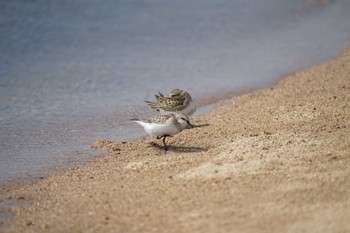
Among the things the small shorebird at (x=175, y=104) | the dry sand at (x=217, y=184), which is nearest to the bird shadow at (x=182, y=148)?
the dry sand at (x=217, y=184)

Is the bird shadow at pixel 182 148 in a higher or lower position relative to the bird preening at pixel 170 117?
lower

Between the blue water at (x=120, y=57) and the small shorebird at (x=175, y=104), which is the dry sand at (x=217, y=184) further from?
the blue water at (x=120, y=57)

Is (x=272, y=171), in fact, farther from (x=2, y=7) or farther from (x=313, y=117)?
(x=2, y=7)

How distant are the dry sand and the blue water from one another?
85 centimetres

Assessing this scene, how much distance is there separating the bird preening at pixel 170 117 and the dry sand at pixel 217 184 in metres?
0.25

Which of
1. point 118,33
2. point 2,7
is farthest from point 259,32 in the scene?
point 2,7

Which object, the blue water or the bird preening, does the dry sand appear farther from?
the blue water

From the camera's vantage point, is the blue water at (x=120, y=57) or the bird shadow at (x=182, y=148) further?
the blue water at (x=120, y=57)

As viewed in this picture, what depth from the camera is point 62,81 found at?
11781mm

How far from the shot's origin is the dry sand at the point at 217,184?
5414 mm

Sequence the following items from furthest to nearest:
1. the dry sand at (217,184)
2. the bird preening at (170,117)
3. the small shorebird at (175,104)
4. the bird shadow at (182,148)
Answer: the small shorebird at (175,104) → the bird preening at (170,117) → the bird shadow at (182,148) → the dry sand at (217,184)

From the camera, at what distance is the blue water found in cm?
928

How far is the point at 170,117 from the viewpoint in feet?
26.5

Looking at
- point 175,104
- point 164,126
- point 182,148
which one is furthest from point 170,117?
point 175,104
